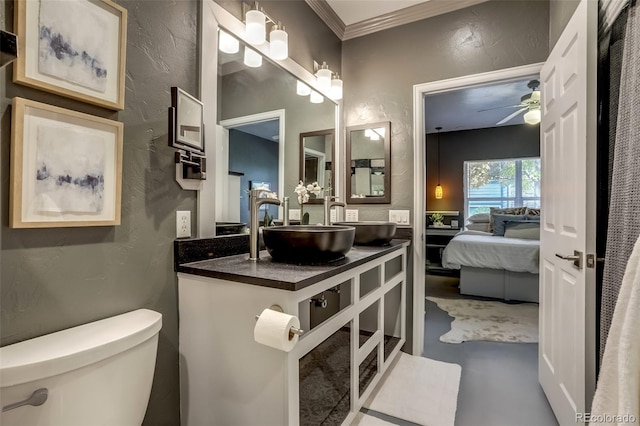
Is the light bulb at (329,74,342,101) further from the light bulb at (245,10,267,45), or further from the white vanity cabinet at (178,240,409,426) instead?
the white vanity cabinet at (178,240,409,426)

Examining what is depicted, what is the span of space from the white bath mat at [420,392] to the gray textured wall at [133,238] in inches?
45.8

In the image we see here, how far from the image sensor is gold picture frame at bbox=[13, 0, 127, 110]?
855 millimetres

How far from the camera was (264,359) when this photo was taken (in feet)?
3.54

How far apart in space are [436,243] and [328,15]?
4.50 metres

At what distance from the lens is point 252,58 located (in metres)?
1.71

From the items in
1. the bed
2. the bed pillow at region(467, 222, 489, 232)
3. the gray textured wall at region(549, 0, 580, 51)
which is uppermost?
the gray textured wall at region(549, 0, 580, 51)

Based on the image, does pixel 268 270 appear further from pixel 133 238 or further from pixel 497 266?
pixel 497 266

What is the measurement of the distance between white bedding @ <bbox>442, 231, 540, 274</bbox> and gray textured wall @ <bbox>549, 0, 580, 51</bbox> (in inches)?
96.6

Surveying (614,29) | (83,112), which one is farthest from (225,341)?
(614,29)

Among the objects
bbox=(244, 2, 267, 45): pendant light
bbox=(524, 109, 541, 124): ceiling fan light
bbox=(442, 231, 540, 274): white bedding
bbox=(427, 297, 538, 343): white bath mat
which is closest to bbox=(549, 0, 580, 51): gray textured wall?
bbox=(524, 109, 541, 124): ceiling fan light

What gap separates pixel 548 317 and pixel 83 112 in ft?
8.25

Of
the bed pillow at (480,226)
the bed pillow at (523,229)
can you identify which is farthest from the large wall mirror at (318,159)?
the bed pillow at (480,226)

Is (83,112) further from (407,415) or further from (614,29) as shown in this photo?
(614,29)


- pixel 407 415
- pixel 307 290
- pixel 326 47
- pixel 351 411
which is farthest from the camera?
pixel 326 47
